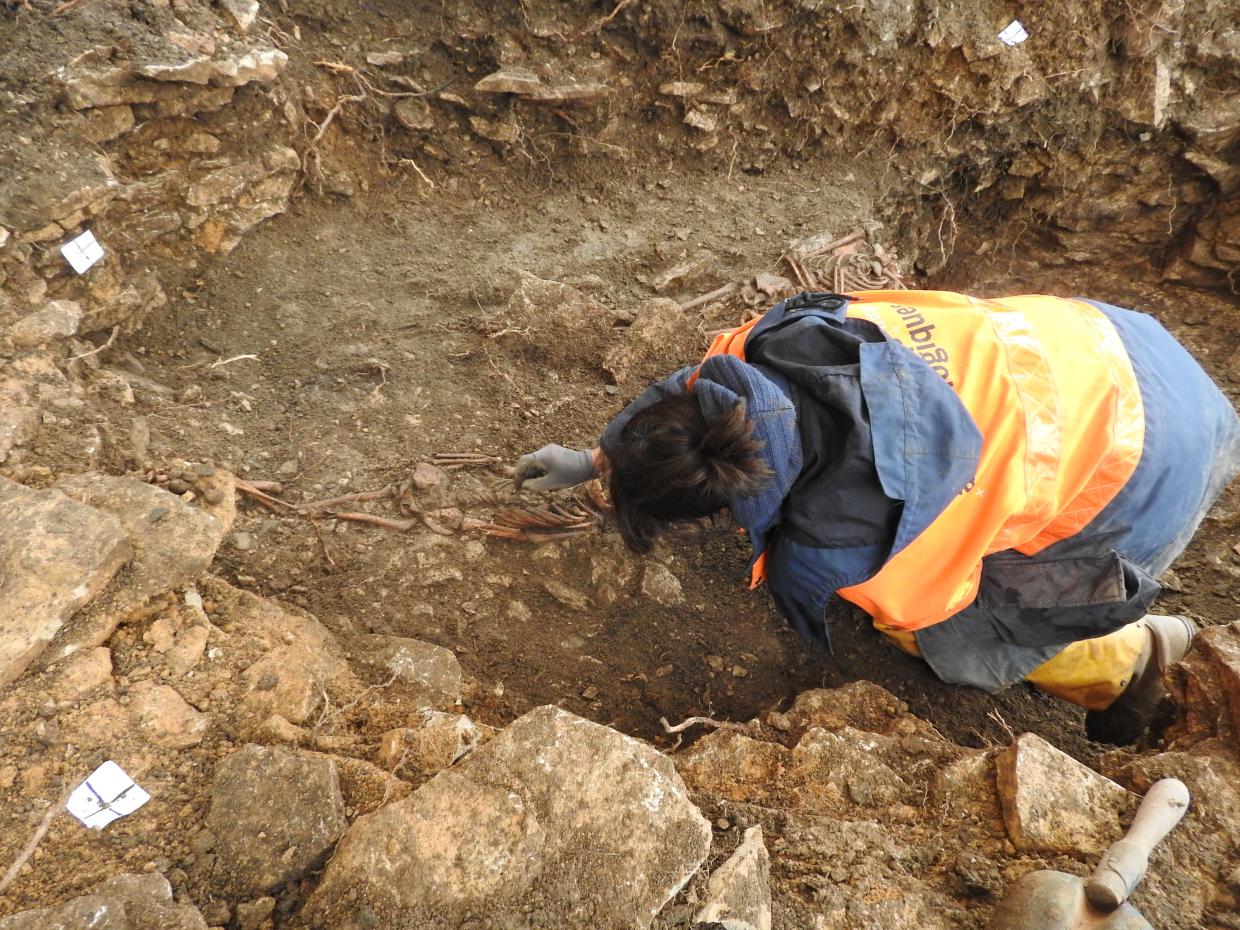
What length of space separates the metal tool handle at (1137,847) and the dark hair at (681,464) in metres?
1.06

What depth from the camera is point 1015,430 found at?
176 cm

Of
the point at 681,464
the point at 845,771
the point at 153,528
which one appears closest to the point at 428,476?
the point at 153,528

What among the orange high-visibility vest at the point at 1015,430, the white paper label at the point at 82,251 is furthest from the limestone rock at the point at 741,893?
the white paper label at the point at 82,251

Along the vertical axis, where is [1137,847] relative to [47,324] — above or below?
below

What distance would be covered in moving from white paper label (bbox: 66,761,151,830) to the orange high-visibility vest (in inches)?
70.9

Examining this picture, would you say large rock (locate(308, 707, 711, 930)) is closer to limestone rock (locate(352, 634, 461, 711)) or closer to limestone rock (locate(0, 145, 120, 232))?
limestone rock (locate(352, 634, 461, 711))

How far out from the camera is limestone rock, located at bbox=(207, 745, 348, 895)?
4.70 ft

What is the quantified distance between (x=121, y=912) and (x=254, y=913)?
231 mm

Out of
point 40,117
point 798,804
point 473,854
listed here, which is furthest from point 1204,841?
point 40,117

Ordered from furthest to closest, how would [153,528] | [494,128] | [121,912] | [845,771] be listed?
[494,128] < [153,528] < [845,771] < [121,912]

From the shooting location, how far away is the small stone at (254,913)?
4.50 feet

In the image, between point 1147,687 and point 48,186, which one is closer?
point 1147,687

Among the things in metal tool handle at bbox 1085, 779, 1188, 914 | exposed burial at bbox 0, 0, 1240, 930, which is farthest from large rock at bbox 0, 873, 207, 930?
metal tool handle at bbox 1085, 779, 1188, 914

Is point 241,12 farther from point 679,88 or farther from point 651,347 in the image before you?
point 651,347
